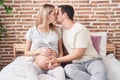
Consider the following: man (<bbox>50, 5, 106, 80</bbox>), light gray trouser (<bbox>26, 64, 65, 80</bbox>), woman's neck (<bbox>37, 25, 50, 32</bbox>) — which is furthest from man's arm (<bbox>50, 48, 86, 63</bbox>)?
woman's neck (<bbox>37, 25, 50, 32</bbox>)

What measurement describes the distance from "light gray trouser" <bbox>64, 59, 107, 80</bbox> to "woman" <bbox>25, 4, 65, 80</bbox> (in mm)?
187

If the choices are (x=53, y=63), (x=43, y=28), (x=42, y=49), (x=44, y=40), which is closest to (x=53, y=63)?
(x=53, y=63)

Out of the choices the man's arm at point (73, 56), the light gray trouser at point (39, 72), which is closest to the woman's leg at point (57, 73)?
the light gray trouser at point (39, 72)

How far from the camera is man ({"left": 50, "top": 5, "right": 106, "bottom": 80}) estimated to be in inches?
111

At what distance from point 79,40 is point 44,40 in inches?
18.1

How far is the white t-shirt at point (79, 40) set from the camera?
2916 millimetres

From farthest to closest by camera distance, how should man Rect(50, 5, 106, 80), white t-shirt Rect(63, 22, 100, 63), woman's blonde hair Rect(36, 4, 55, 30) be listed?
woman's blonde hair Rect(36, 4, 55, 30) → white t-shirt Rect(63, 22, 100, 63) → man Rect(50, 5, 106, 80)

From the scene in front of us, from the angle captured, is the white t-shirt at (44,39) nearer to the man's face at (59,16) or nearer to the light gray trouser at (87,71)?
the man's face at (59,16)

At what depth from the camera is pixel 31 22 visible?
3742 millimetres

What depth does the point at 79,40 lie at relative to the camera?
2.91 m

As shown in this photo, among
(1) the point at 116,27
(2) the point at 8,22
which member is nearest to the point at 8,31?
(2) the point at 8,22

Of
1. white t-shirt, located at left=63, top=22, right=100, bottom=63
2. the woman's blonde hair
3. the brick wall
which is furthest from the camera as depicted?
the brick wall

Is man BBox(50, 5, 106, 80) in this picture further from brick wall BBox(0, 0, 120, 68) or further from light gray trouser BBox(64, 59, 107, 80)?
brick wall BBox(0, 0, 120, 68)

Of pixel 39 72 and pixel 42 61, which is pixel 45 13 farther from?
pixel 39 72
